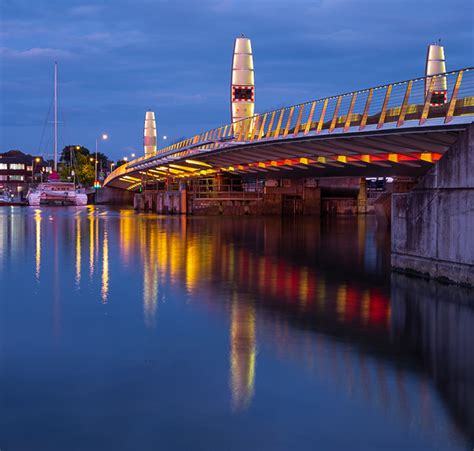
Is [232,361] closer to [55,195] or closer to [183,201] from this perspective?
[183,201]

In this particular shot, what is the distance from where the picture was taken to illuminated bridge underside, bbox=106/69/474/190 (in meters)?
22.9

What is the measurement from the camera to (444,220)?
16609 millimetres

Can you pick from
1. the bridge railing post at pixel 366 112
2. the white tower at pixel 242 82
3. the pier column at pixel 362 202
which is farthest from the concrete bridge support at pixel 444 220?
the white tower at pixel 242 82

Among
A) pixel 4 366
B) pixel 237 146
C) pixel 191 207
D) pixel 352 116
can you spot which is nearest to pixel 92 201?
pixel 191 207

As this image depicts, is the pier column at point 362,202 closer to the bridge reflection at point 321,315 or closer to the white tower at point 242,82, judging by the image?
the white tower at point 242,82

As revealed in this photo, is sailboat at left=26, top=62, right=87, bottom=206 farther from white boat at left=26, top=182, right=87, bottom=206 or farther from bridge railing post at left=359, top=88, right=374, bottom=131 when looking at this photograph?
bridge railing post at left=359, top=88, right=374, bottom=131

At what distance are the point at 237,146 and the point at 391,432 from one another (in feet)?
125

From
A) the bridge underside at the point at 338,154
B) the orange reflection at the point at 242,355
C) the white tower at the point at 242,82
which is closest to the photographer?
the orange reflection at the point at 242,355

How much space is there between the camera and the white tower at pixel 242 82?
73375 mm

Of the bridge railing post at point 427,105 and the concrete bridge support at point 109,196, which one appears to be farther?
Answer: the concrete bridge support at point 109,196

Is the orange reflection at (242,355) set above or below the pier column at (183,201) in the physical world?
below

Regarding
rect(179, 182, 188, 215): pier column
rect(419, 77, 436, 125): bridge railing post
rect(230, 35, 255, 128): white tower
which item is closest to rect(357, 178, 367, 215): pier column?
rect(230, 35, 255, 128): white tower

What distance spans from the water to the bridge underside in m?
7.44

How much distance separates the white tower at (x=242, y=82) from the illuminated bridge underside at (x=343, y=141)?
813 cm
